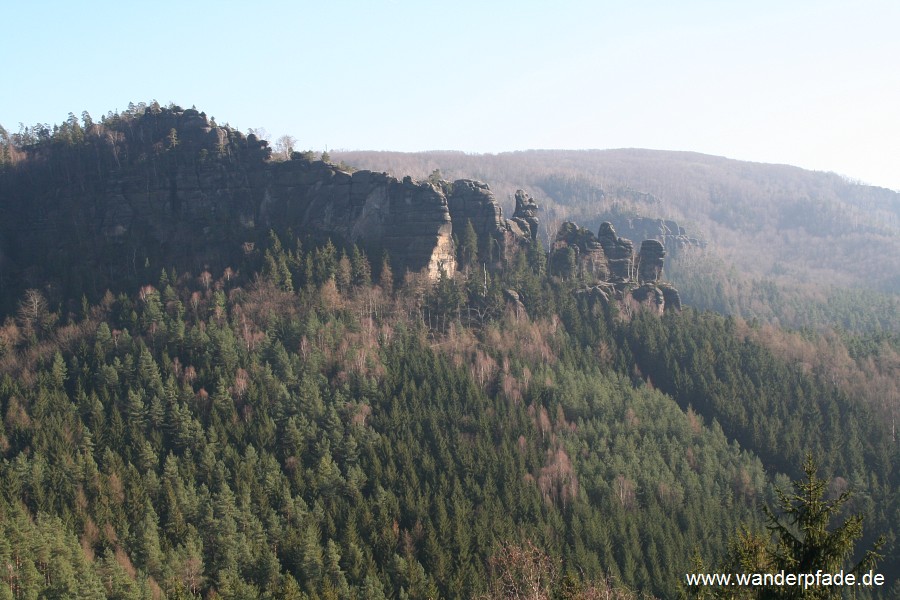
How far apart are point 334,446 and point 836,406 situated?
2551 inches

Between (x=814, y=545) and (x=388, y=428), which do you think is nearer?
(x=814, y=545)

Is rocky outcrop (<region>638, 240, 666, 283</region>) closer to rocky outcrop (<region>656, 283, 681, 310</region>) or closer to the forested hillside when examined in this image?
rocky outcrop (<region>656, 283, 681, 310</region>)

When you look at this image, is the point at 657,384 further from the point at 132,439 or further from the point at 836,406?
the point at 132,439

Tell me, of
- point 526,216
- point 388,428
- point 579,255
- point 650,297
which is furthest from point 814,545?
point 526,216

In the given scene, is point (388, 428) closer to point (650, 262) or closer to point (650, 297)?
point (650, 297)

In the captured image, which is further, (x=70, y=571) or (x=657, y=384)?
(x=657, y=384)

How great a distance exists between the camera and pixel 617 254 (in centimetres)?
12656

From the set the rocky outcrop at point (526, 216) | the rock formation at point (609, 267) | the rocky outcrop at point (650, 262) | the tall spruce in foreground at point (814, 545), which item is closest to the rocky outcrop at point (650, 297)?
the rock formation at point (609, 267)

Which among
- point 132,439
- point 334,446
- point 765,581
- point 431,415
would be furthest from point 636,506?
point 765,581

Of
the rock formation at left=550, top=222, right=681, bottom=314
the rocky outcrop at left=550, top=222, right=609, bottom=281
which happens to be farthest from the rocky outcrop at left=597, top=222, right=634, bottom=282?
the rocky outcrop at left=550, top=222, right=609, bottom=281

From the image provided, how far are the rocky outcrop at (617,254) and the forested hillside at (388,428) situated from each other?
6.50 meters

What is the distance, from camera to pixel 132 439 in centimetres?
Answer: 7819

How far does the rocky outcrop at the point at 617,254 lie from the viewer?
125m

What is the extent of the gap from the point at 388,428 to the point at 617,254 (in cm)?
5590
